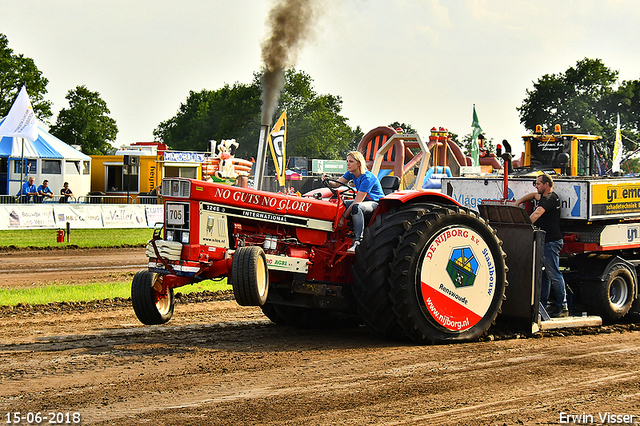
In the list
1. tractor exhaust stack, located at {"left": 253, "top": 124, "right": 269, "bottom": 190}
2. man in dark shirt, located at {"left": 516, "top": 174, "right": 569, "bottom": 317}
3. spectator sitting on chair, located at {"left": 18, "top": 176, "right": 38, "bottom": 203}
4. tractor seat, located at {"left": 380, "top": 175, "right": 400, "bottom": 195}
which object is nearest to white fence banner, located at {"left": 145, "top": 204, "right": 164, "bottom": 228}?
spectator sitting on chair, located at {"left": 18, "top": 176, "right": 38, "bottom": 203}

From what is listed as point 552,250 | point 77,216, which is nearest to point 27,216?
point 77,216

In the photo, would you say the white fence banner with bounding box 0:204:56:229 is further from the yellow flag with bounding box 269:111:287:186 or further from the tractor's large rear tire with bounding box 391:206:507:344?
the tractor's large rear tire with bounding box 391:206:507:344

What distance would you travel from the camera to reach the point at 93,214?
22875mm

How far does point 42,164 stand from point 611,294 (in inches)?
1067

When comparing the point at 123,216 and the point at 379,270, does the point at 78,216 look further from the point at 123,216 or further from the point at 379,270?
the point at 379,270

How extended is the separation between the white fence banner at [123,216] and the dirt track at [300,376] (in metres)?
15.5

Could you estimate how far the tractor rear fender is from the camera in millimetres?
7352

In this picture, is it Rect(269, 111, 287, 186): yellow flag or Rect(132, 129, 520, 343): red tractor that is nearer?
Rect(132, 129, 520, 343): red tractor

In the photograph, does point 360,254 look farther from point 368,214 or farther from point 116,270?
point 116,270

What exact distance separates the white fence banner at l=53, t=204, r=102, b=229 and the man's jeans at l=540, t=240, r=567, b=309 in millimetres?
17159

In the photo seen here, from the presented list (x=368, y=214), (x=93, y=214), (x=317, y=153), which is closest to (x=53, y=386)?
(x=368, y=214)

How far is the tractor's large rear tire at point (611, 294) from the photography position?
9.05 m

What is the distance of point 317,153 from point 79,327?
63.8 m

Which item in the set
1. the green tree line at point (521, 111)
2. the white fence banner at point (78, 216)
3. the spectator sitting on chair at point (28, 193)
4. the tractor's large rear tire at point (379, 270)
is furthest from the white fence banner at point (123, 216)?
the green tree line at point (521, 111)
